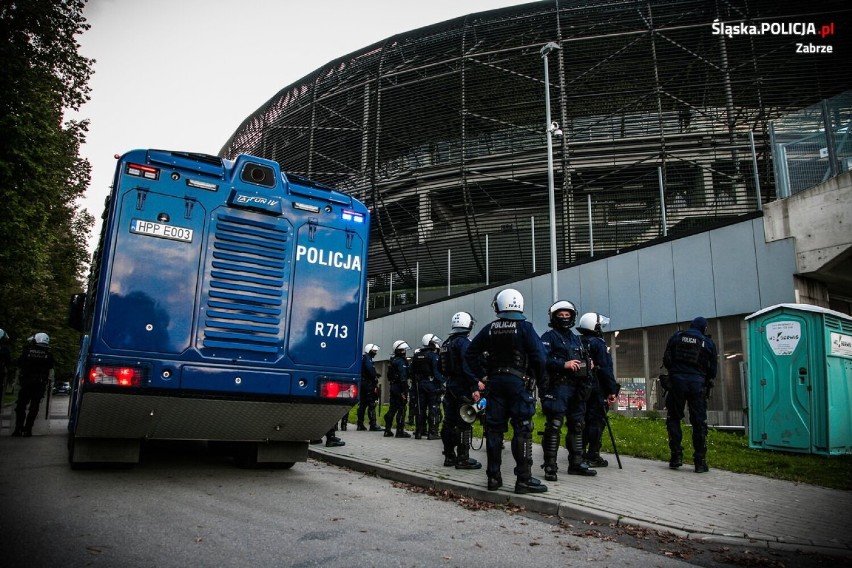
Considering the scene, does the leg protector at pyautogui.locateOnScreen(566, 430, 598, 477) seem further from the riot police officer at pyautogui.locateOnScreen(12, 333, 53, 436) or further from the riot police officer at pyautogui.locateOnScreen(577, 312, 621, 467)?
the riot police officer at pyautogui.locateOnScreen(12, 333, 53, 436)

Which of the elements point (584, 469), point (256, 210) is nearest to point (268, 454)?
point (256, 210)

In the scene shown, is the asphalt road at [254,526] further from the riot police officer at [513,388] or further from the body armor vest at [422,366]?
the body armor vest at [422,366]

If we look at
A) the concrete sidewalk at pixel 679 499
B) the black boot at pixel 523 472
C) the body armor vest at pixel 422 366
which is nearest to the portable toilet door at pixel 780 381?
the concrete sidewalk at pixel 679 499

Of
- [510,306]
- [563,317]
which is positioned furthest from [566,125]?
[510,306]

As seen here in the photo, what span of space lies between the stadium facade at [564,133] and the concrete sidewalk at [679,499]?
32.3 ft

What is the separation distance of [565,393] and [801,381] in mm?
4265

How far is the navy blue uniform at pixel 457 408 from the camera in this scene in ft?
23.6

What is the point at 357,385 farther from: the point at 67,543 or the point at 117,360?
the point at 67,543

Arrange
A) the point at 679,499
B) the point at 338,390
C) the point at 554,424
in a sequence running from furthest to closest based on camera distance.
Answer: the point at 554,424, the point at 338,390, the point at 679,499

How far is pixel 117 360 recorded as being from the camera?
5.20m

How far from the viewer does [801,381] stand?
838cm

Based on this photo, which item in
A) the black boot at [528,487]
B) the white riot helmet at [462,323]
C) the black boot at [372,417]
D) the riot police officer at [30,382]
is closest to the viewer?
the black boot at [528,487]

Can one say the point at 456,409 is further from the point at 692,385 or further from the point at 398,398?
the point at 398,398

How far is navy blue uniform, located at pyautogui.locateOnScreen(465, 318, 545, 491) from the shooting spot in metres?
5.55
